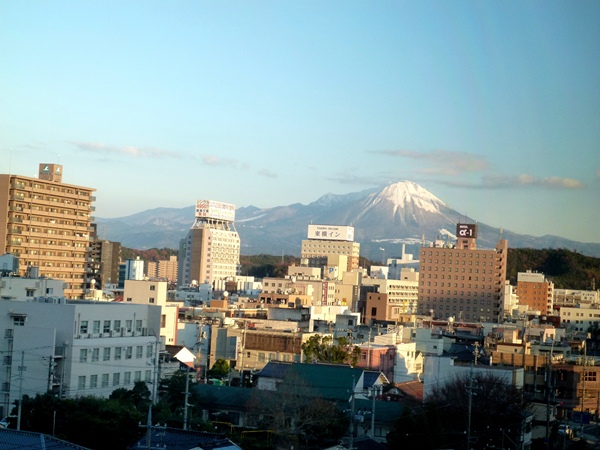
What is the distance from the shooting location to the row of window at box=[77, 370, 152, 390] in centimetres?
2739

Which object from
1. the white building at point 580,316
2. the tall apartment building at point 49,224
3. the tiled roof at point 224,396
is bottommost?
the tiled roof at point 224,396

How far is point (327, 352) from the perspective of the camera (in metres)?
39.5

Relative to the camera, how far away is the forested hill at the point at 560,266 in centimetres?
12669

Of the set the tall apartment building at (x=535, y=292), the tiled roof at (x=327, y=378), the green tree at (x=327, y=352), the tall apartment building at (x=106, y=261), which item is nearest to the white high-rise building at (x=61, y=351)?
the tiled roof at (x=327, y=378)

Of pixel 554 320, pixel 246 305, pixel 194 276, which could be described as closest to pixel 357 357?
pixel 246 305

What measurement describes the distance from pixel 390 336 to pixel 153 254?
12406cm

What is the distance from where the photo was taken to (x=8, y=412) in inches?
1042

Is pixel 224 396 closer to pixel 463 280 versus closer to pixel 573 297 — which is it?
pixel 463 280

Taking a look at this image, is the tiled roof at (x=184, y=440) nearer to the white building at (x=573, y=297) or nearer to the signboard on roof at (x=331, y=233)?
the white building at (x=573, y=297)

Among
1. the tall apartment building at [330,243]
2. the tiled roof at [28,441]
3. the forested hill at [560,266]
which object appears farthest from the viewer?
the tall apartment building at [330,243]

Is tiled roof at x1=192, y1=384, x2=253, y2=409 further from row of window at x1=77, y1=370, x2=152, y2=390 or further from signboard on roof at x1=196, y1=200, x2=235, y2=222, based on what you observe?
signboard on roof at x1=196, y1=200, x2=235, y2=222

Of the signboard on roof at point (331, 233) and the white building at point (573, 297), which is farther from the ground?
the signboard on roof at point (331, 233)

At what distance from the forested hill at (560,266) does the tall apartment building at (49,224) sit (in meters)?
66.2

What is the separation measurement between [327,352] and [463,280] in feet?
222
